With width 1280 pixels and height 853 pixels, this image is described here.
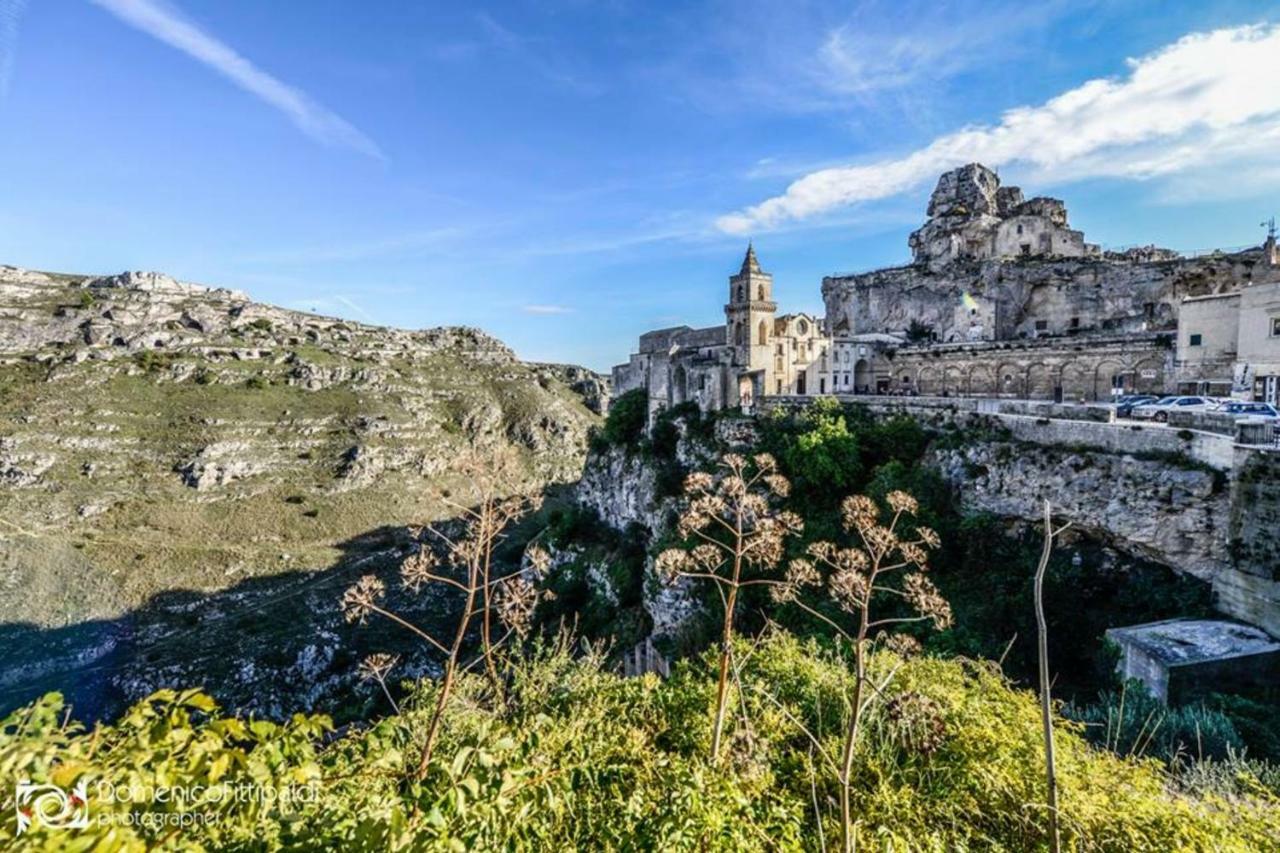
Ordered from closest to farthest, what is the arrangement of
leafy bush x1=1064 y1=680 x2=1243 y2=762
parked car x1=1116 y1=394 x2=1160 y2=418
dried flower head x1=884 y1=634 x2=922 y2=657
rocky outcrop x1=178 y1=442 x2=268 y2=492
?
dried flower head x1=884 y1=634 x2=922 y2=657 < leafy bush x1=1064 y1=680 x2=1243 y2=762 < parked car x1=1116 y1=394 x2=1160 y2=418 < rocky outcrop x1=178 y1=442 x2=268 y2=492

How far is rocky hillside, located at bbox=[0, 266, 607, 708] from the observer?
1129 inches

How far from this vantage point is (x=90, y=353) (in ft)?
163

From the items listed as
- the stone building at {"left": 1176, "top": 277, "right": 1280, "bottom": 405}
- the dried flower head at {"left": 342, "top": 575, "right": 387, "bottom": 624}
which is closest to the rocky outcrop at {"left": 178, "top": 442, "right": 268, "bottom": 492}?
the dried flower head at {"left": 342, "top": 575, "right": 387, "bottom": 624}

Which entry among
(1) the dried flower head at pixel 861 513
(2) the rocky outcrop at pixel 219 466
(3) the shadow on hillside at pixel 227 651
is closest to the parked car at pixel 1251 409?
(1) the dried flower head at pixel 861 513

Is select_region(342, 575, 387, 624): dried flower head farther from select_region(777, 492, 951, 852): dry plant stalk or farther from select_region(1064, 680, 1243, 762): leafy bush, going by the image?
select_region(1064, 680, 1243, 762): leafy bush

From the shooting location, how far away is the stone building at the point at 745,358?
26.6m

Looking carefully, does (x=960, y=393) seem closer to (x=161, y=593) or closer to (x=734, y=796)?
(x=734, y=796)

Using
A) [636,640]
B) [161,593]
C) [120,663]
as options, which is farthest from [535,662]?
[161,593]

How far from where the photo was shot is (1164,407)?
16844mm

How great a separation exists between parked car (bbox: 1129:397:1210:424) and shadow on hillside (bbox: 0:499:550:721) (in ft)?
93.8

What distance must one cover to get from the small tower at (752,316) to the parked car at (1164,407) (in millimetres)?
14047

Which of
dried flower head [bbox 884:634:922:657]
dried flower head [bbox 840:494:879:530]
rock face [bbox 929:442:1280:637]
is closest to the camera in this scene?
dried flower head [bbox 840:494:879:530]

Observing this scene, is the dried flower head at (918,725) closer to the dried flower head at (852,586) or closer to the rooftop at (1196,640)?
the dried flower head at (852,586)

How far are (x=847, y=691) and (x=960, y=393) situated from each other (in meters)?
26.5
